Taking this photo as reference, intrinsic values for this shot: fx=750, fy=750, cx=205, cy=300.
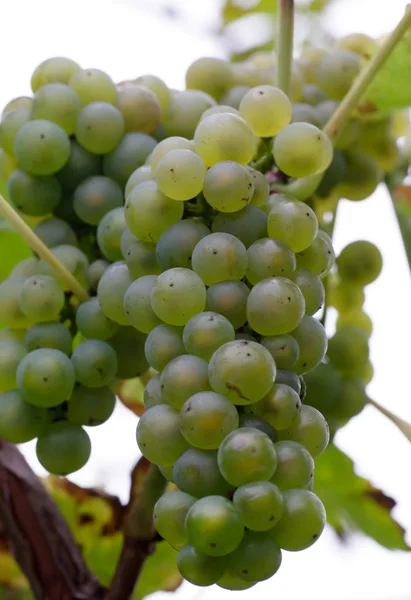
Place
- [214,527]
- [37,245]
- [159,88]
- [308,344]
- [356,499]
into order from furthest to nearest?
[356,499] < [159,88] < [37,245] < [308,344] < [214,527]

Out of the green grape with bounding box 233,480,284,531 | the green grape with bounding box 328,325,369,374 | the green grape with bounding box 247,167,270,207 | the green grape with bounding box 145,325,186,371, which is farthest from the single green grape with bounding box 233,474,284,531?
the green grape with bounding box 328,325,369,374

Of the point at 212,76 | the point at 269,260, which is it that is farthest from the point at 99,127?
the point at 269,260

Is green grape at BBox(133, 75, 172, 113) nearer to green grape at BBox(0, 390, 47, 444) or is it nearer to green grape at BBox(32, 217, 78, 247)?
green grape at BBox(32, 217, 78, 247)

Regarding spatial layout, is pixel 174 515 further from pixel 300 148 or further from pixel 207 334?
pixel 300 148

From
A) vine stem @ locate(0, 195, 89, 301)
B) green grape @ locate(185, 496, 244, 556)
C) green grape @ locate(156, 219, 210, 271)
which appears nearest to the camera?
green grape @ locate(185, 496, 244, 556)

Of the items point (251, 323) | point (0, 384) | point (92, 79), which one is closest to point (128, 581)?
point (0, 384)

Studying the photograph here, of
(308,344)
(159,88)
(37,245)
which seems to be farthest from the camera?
(159,88)
